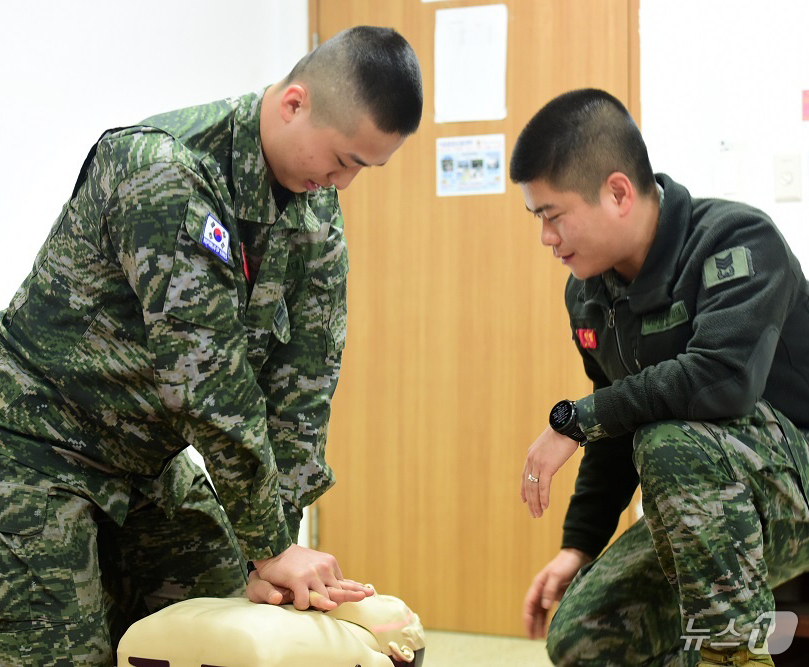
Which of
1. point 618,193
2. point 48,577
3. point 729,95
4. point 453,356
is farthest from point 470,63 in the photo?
point 48,577

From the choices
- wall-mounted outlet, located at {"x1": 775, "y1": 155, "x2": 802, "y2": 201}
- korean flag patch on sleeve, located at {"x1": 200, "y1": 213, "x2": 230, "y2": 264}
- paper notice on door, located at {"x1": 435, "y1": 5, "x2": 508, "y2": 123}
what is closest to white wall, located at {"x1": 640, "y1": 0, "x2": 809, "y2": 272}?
wall-mounted outlet, located at {"x1": 775, "y1": 155, "x2": 802, "y2": 201}

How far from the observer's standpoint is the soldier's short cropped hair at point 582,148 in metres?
1.43

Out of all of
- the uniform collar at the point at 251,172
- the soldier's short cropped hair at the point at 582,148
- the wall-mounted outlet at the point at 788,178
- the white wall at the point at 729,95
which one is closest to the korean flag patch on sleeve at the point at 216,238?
the uniform collar at the point at 251,172

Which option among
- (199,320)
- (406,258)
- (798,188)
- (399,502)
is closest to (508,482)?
(399,502)

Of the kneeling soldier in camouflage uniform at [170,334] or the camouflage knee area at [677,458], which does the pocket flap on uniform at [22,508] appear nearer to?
the kneeling soldier in camouflage uniform at [170,334]

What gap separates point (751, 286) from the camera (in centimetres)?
128

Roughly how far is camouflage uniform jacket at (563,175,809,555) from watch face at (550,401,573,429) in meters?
0.02

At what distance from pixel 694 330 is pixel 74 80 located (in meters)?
1.40

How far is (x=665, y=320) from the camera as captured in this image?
54.2 inches

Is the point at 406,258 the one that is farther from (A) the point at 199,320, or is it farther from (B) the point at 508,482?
(A) the point at 199,320

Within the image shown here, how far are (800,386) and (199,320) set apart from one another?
97 cm

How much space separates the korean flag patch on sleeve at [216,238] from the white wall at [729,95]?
→ 1.70 meters

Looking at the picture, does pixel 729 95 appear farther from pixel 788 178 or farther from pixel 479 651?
pixel 479 651
